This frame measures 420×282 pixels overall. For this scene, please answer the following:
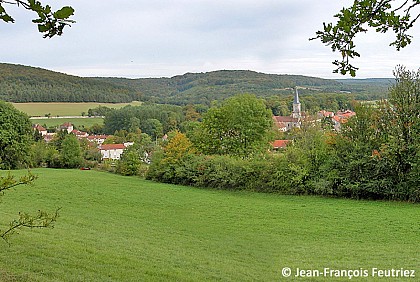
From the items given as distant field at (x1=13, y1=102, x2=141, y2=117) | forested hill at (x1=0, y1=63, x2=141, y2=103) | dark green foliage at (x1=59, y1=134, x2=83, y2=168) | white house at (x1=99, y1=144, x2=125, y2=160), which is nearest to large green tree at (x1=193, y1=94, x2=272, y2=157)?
dark green foliage at (x1=59, y1=134, x2=83, y2=168)

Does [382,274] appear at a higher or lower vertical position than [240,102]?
lower

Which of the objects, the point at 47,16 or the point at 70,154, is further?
the point at 70,154

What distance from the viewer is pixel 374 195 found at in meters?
27.4

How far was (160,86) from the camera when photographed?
14512cm

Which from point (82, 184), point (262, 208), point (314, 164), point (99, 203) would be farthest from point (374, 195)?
point (82, 184)

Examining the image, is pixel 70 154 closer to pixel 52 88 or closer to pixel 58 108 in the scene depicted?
pixel 58 108

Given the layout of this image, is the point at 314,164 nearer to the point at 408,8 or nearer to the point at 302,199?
the point at 302,199

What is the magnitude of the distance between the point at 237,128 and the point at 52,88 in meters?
83.7

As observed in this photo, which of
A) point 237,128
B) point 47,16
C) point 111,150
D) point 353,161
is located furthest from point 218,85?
point 47,16

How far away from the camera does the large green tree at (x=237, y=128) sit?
35938mm

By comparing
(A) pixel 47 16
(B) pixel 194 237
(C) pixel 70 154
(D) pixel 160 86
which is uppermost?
(D) pixel 160 86

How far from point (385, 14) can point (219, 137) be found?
111 feet

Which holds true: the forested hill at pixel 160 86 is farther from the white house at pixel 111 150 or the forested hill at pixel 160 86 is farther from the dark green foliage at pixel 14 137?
the dark green foliage at pixel 14 137

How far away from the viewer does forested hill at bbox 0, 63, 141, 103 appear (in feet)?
Answer: 319
